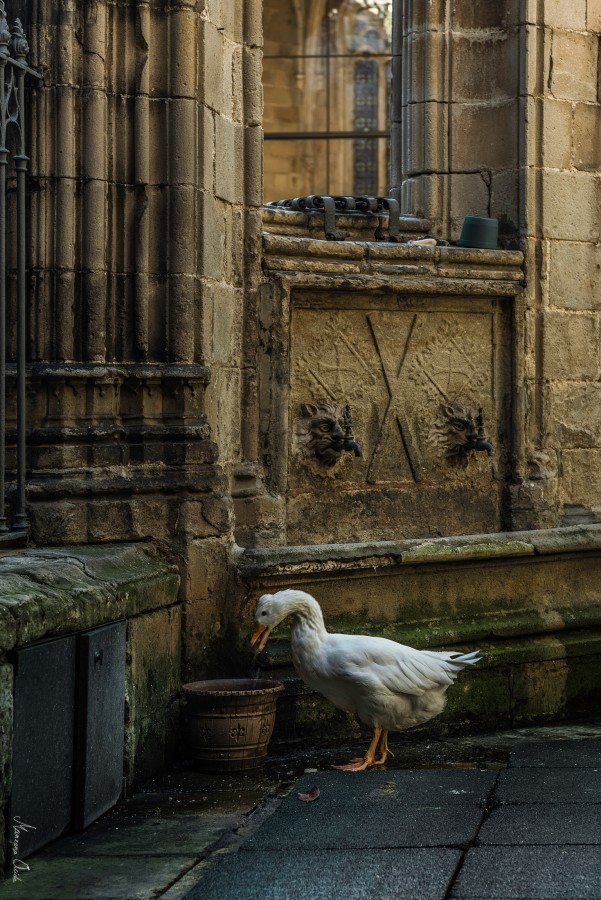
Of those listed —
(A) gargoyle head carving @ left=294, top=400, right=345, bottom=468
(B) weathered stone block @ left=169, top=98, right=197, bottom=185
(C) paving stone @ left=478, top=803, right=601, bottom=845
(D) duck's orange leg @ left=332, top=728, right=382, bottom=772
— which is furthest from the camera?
(A) gargoyle head carving @ left=294, top=400, right=345, bottom=468

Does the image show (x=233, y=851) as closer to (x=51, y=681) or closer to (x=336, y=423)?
(x=51, y=681)

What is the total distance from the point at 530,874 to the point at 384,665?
1.60 m

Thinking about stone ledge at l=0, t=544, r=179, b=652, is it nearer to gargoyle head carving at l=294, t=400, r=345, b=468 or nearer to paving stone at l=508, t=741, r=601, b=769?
gargoyle head carving at l=294, t=400, r=345, b=468

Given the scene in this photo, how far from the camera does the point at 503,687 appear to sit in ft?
21.7

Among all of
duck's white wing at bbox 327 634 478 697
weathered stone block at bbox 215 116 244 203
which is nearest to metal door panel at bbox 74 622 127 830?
duck's white wing at bbox 327 634 478 697

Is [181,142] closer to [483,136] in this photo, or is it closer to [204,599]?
[204,599]

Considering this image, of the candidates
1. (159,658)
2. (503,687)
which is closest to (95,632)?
(159,658)

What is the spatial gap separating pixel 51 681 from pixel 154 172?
218 cm

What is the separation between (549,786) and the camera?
5.26 m

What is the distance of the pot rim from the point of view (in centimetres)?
555

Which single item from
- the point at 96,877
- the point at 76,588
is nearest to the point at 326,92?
the point at 76,588

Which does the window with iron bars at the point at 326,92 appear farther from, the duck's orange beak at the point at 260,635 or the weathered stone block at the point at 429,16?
the duck's orange beak at the point at 260,635

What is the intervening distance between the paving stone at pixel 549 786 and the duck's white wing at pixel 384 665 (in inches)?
17.7

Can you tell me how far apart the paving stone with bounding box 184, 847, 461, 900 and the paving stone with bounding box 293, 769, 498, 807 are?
708 millimetres
